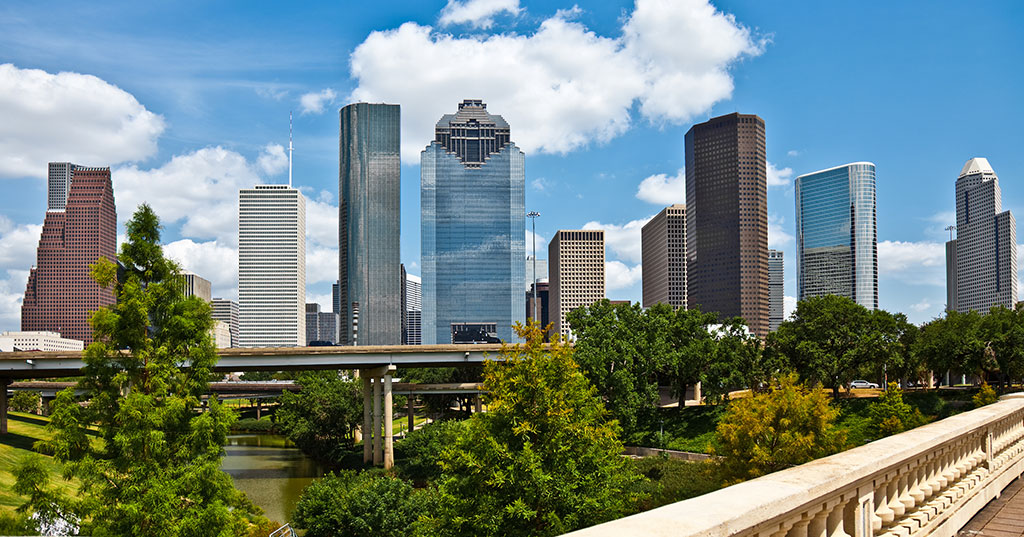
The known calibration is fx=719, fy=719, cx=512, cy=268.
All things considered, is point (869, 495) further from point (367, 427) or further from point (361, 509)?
point (367, 427)

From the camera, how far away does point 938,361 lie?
57.3 meters

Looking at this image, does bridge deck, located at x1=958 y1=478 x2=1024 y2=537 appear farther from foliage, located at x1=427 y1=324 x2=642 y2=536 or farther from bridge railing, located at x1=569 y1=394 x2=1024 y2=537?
foliage, located at x1=427 y1=324 x2=642 y2=536

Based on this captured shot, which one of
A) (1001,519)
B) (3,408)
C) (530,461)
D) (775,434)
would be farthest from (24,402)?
(1001,519)

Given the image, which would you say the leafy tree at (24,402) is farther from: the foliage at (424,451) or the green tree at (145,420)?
the green tree at (145,420)

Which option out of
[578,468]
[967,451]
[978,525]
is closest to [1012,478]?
[967,451]

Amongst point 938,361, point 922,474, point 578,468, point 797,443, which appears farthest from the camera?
point 938,361

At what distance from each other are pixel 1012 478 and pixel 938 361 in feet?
175

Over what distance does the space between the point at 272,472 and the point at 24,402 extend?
60607 mm

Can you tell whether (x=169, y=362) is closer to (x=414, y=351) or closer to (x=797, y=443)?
(x=797, y=443)

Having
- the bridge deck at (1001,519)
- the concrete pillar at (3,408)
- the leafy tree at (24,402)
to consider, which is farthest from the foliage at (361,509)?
the leafy tree at (24,402)

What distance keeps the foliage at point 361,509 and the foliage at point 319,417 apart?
3569cm

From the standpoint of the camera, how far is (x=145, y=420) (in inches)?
Answer: 709

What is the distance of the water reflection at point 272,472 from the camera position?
4678 cm

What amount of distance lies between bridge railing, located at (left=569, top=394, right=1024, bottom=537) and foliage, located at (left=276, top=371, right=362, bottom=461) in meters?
64.0
